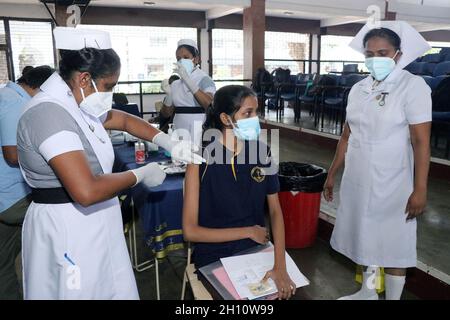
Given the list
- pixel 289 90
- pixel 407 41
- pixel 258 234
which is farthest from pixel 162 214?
pixel 289 90

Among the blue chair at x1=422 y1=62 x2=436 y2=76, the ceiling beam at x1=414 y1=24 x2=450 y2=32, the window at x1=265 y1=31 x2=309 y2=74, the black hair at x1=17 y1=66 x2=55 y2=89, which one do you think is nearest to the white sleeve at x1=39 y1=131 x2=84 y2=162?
the black hair at x1=17 y1=66 x2=55 y2=89

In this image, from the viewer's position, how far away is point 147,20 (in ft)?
29.8

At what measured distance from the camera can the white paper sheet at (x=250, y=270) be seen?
1.23 metres

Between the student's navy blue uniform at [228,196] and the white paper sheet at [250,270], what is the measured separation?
0.32ft

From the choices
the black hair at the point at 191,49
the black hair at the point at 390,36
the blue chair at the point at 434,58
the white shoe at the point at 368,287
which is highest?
the blue chair at the point at 434,58

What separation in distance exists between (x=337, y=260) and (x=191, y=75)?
1.75 m

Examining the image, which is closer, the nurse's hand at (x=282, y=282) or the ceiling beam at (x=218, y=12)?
the nurse's hand at (x=282, y=282)

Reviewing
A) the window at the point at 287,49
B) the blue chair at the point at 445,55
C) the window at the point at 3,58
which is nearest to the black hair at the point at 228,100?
the blue chair at the point at 445,55

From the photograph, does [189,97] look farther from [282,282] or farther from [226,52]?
[226,52]

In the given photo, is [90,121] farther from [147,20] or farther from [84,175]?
[147,20]

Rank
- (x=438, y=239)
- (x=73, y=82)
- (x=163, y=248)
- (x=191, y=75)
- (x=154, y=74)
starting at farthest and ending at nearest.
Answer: (x=154, y=74) → (x=191, y=75) → (x=438, y=239) → (x=163, y=248) → (x=73, y=82)

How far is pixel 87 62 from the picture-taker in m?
1.12

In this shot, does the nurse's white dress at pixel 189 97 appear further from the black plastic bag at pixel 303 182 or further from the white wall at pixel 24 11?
the white wall at pixel 24 11

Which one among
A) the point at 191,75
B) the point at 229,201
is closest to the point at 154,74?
the point at 191,75
